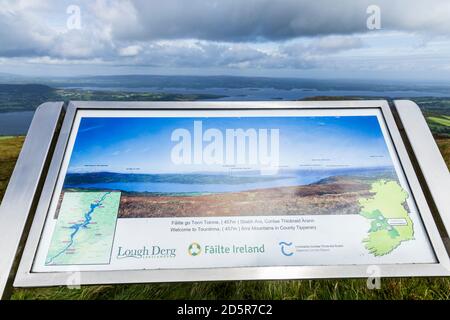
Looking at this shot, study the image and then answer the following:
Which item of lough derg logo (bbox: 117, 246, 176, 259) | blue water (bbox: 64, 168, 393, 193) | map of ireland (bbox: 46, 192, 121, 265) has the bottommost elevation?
lough derg logo (bbox: 117, 246, 176, 259)

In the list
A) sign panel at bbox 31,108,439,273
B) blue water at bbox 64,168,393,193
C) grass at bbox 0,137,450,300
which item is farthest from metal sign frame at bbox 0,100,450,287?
grass at bbox 0,137,450,300

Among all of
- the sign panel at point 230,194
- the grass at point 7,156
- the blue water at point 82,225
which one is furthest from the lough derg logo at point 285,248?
the grass at point 7,156

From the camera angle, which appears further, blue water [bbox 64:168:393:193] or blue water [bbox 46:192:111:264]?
blue water [bbox 64:168:393:193]

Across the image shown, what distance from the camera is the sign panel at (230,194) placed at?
100 inches

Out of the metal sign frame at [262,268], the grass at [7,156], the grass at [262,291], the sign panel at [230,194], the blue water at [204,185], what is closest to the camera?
the metal sign frame at [262,268]

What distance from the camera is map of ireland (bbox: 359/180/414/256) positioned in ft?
8.59

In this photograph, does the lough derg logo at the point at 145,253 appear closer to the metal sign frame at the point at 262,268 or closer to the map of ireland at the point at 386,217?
the metal sign frame at the point at 262,268

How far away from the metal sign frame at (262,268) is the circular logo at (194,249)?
11 cm

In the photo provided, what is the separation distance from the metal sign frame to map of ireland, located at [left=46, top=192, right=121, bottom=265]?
10cm

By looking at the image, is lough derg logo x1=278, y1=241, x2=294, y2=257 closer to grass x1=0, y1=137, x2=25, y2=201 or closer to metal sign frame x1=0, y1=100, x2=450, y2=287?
metal sign frame x1=0, y1=100, x2=450, y2=287

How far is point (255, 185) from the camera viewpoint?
2.85 metres

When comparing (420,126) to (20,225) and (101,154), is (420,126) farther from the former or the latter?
(20,225)

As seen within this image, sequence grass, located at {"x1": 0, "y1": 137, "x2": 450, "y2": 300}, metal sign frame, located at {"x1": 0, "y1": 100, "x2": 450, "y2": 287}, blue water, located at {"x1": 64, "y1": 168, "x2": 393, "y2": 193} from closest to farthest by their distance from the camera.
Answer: metal sign frame, located at {"x1": 0, "y1": 100, "x2": 450, "y2": 287}
blue water, located at {"x1": 64, "y1": 168, "x2": 393, "y2": 193}
grass, located at {"x1": 0, "y1": 137, "x2": 450, "y2": 300}
